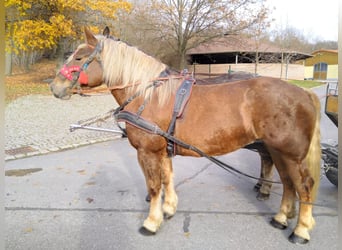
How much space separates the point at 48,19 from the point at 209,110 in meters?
16.0

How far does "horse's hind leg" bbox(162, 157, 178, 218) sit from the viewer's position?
330cm

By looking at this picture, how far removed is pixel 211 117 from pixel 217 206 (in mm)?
1404

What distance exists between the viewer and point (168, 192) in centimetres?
338

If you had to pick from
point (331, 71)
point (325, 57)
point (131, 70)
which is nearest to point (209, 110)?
point (131, 70)

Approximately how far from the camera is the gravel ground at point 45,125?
251 inches

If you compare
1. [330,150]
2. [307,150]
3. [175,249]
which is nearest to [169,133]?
[175,249]

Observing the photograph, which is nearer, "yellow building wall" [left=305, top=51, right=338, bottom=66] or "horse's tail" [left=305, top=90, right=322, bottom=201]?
"horse's tail" [left=305, top=90, right=322, bottom=201]

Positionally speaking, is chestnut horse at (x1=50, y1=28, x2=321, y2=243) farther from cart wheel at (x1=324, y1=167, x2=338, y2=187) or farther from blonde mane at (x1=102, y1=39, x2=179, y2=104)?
cart wheel at (x1=324, y1=167, x2=338, y2=187)

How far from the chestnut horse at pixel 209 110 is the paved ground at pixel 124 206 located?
1.08 ft

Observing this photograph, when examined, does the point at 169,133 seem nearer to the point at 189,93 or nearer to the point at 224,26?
the point at 189,93

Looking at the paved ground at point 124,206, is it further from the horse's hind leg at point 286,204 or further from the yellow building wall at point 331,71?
the yellow building wall at point 331,71

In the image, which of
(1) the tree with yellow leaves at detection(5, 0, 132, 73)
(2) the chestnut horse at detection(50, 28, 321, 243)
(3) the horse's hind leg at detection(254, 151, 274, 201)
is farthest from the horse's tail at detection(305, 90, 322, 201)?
(1) the tree with yellow leaves at detection(5, 0, 132, 73)

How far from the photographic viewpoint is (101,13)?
1594cm

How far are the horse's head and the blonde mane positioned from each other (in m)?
0.08
